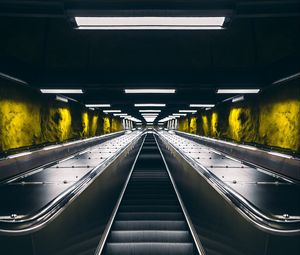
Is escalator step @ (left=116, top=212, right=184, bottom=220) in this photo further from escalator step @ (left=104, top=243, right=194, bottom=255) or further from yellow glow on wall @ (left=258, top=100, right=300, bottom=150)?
yellow glow on wall @ (left=258, top=100, right=300, bottom=150)

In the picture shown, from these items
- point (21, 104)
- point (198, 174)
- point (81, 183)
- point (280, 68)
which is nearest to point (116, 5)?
point (81, 183)

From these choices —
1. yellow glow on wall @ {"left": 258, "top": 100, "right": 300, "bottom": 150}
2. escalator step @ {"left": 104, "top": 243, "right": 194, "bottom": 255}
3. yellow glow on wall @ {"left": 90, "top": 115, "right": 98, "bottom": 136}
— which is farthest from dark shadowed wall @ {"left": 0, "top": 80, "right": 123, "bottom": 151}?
yellow glow on wall @ {"left": 258, "top": 100, "right": 300, "bottom": 150}

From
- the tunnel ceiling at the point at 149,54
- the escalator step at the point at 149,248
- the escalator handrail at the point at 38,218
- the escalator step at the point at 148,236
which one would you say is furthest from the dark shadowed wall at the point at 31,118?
the escalator handrail at the point at 38,218

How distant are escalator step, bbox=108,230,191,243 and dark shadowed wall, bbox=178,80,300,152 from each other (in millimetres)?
3719

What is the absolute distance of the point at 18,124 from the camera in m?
7.60

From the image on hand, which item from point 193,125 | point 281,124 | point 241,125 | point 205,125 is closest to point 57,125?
point 241,125

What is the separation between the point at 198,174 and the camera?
427 cm

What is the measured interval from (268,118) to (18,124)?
26.7 feet

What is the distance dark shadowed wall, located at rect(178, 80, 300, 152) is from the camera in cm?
691

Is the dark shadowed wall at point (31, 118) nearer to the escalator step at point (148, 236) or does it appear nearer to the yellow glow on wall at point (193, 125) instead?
the escalator step at point (148, 236)

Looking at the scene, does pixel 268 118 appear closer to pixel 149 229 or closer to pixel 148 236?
pixel 149 229

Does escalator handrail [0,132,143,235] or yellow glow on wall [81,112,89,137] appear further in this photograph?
yellow glow on wall [81,112,89,137]

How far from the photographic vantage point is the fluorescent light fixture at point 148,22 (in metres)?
2.58

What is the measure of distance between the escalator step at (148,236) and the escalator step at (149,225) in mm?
367
